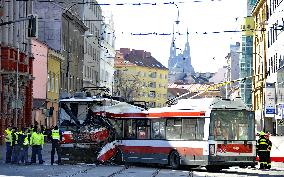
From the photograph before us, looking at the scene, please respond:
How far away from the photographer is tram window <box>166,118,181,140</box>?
101 ft

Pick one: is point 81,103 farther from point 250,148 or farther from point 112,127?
point 250,148

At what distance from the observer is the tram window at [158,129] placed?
104ft

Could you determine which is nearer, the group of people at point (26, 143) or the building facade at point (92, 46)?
the group of people at point (26, 143)

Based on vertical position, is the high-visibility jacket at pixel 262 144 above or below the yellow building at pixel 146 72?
below

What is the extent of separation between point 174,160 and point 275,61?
3767cm

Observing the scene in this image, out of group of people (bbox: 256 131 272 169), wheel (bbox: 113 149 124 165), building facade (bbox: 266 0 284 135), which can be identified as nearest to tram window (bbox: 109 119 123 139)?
wheel (bbox: 113 149 124 165)

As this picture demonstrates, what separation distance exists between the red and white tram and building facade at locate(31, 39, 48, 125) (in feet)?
93.3

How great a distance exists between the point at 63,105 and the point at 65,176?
10.5 metres

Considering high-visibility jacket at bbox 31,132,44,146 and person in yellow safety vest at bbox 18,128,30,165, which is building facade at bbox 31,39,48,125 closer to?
person in yellow safety vest at bbox 18,128,30,165

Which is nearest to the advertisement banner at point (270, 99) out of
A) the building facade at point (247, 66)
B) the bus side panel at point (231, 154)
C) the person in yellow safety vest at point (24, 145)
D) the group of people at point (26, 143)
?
the group of people at point (26, 143)

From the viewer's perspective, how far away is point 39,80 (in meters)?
63.2

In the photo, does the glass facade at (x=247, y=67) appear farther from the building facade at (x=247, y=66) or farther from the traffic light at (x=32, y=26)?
the traffic light at (x=32, y=26)

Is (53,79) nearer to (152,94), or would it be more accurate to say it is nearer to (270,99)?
(270,99)

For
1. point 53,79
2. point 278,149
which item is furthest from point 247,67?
point 278,149
